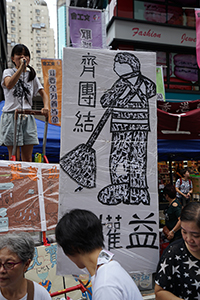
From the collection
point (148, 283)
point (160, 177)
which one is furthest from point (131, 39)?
point (148, 283)

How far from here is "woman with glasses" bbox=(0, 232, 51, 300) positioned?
154 centimetres

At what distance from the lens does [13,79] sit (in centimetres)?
304

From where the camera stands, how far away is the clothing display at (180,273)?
1.68m

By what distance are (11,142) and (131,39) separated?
9995mm

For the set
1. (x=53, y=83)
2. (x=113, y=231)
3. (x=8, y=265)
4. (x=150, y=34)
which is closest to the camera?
(x=8, y=265)

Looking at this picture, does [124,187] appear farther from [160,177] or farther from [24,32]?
[24,32]

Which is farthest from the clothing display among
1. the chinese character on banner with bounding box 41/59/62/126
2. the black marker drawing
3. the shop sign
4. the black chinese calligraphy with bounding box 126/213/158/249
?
the shop sign

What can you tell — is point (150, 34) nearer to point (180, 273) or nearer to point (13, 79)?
point (13, 79)

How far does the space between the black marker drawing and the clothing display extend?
2.49ft

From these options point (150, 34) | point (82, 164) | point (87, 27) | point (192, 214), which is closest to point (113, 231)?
point (82, 164)

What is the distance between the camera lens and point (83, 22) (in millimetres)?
7809

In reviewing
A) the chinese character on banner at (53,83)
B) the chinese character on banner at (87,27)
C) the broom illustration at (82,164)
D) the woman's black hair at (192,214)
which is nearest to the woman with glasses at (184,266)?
the woman's black hair at (192,214)

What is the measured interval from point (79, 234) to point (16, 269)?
53 cm

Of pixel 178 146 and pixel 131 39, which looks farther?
pixel 131 39
